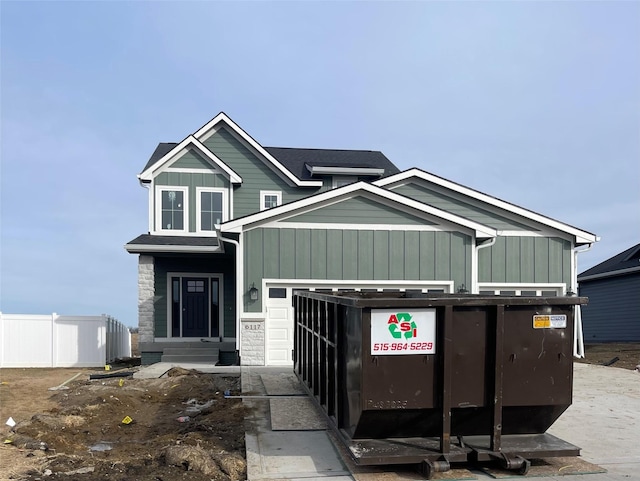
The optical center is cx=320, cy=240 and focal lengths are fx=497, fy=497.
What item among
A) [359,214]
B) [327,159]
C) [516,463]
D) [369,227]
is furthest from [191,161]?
[516,463]

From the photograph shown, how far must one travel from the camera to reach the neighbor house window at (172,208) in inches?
643

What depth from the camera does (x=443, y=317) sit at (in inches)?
194

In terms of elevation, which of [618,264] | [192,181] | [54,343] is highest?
[192,181]

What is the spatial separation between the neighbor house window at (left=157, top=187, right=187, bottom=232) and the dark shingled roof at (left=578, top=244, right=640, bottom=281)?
19.8 metres

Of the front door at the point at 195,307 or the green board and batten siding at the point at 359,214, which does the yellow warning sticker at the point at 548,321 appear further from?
the front door at the point at 195,307

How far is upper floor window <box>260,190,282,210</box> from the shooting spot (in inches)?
682

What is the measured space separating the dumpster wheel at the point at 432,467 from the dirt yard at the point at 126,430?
6.19 ft

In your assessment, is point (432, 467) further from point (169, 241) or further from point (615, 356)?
point (615, 356)

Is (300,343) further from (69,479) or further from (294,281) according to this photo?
(69,479)

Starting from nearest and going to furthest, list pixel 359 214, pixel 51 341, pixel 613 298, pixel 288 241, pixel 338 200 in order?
pixel 288 241, pixel 338 200, pixel 359 214, pixel 51 341, pixel 613 298

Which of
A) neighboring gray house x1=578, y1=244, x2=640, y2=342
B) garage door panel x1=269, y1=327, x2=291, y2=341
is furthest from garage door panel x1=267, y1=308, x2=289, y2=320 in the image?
neighboring gray house x1=578, y1=244, x2=640, y2=342

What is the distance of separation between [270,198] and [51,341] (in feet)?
27.7

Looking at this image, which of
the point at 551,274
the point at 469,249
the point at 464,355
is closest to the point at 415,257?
the point at 469,249

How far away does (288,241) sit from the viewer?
12.8 metres
